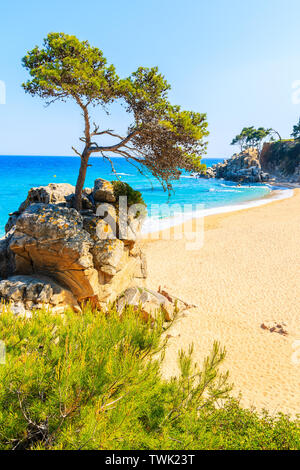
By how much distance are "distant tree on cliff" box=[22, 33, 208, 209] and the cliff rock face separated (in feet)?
6.97

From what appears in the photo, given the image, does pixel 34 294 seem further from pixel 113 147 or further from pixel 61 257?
pixel 113 147

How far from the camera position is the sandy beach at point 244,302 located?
8211 millimetres

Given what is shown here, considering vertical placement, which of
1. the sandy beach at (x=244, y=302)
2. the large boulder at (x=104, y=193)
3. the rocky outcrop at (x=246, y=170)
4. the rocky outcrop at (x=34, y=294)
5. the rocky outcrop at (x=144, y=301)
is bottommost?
the sandy beach at (x=244, y=302)

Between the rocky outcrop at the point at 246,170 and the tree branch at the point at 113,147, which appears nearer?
the tree branch at the point at 113,147

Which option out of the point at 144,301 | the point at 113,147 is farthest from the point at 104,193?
the point at 144,301

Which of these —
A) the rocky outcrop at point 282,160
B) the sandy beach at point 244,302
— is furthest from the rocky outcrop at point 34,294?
the rocky outcrop at point 282,160

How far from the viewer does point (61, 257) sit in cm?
868

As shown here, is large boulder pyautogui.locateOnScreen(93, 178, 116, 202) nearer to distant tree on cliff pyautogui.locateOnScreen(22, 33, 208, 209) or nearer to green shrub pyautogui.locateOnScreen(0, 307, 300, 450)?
distant tree on cliff pyautogui.locateOnScreen(22, 33, 208, 209)

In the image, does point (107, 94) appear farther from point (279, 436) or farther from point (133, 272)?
point (279, 436)

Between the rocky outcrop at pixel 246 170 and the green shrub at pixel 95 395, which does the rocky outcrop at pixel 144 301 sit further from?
the rocky outcrop at pixel 246 170

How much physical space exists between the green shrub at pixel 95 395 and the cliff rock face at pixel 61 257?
150 inches

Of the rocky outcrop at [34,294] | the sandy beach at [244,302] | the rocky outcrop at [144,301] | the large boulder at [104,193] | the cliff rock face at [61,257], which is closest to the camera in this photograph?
the rocky outcrop at [34,294]

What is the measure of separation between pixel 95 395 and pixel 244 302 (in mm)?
10857

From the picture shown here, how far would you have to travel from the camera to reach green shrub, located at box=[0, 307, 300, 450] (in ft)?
9.91
